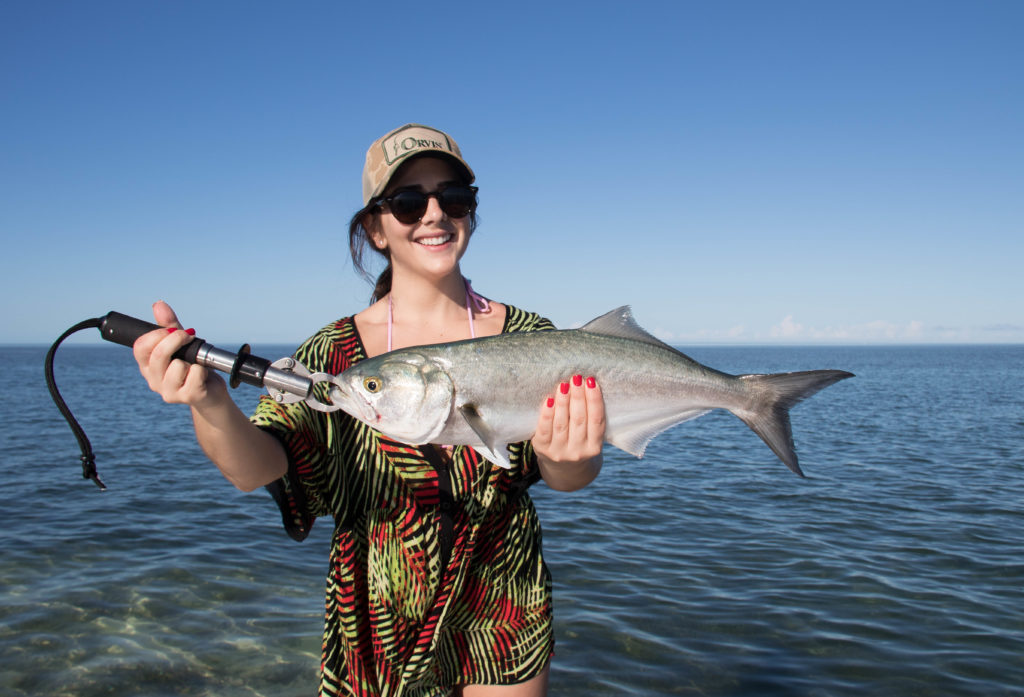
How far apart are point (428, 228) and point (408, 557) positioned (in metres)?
1.62

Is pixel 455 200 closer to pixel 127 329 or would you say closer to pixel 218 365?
pixel 218 365

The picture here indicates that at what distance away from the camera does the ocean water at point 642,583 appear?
7.76 m

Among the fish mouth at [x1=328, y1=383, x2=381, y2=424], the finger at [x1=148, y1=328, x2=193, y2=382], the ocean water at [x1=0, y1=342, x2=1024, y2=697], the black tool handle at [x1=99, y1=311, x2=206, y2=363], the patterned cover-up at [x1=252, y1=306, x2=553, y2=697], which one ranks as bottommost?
the ocean water at [x1=0, y1=342, x2=1024, y2=697]

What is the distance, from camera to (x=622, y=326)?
3.63 meters

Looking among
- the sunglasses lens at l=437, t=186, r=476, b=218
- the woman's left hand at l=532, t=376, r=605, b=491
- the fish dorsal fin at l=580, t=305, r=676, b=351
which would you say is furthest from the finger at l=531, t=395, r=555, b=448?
the sunglasses lens at l=437, t=186, r=476, b=218

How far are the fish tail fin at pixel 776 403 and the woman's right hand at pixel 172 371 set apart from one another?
256cm

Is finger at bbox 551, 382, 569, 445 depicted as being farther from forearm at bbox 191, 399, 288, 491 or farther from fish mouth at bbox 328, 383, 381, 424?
forearm at bbox 191, 399, 288, 491

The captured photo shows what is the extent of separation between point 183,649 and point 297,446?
6.72 m

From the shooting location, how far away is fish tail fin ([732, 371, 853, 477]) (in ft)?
11.6

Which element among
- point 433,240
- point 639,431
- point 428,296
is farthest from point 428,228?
point 639,431

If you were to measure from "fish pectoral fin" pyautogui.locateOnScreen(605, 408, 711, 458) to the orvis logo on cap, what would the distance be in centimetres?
169

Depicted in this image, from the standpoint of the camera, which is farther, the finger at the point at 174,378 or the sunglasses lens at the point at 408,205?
the sunglasses lens at the point at 408,205

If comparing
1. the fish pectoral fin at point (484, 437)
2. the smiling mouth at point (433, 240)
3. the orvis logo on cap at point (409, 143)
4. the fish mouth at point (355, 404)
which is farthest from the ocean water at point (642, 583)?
the orvis logo on cap at point (409, 143)

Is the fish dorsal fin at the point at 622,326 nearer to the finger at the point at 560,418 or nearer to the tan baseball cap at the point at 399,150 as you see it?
the finger at the point at 560,418
